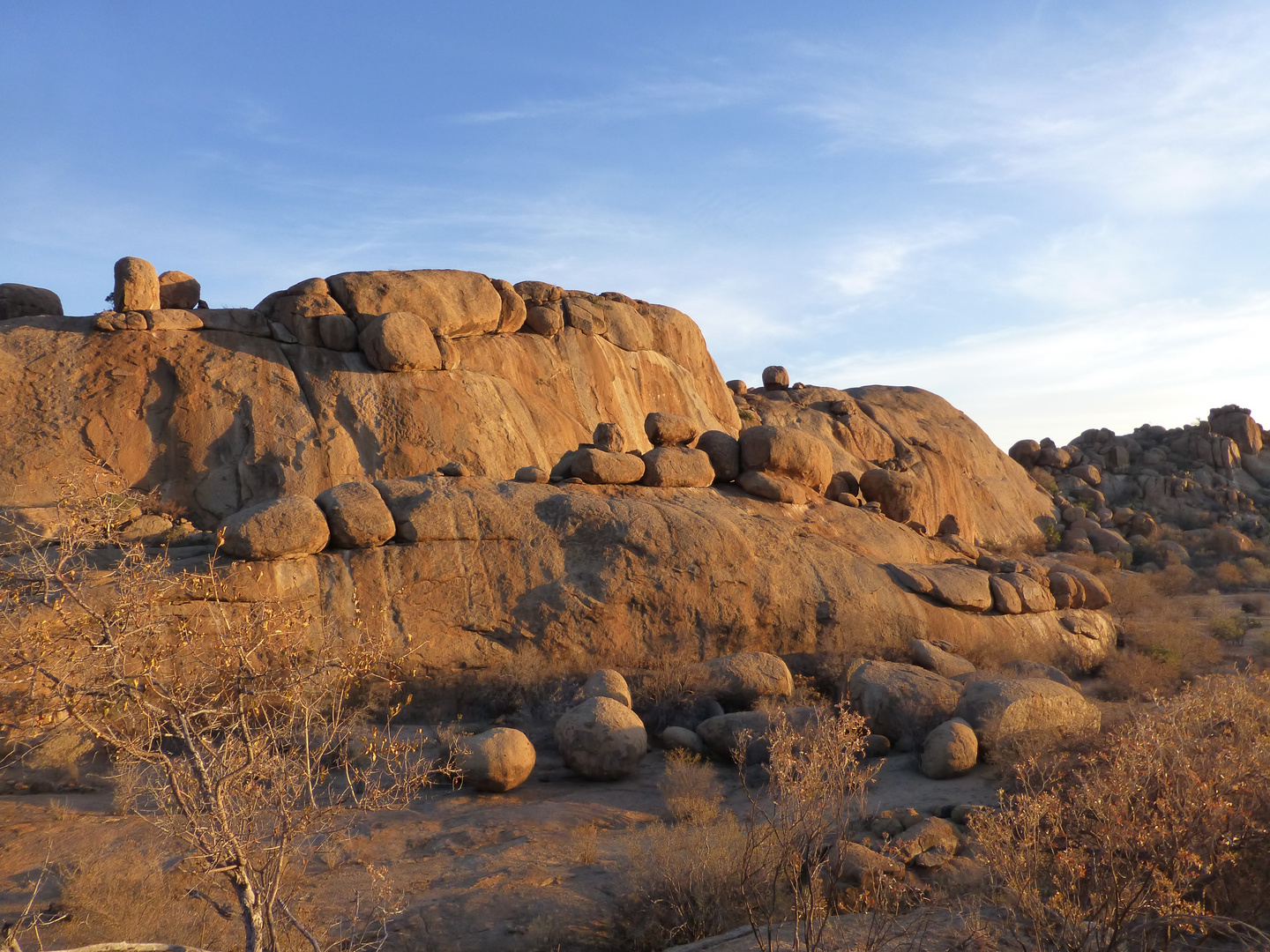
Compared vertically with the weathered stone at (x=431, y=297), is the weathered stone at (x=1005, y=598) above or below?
below

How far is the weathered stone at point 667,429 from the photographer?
685 inches

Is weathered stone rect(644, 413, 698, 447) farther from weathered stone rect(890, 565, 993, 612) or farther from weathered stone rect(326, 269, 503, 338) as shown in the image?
weathered stone rect(326, 269, 503, 338)

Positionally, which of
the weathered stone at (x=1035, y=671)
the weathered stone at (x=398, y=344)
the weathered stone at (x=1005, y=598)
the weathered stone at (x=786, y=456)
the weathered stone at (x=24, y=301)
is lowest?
the weathered stone at (x=1035, y=671)

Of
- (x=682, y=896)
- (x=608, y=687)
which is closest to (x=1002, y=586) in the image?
(x=608, y=687)

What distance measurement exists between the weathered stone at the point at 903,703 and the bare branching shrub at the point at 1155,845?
4.76 m

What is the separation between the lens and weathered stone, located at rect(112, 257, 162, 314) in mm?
18266

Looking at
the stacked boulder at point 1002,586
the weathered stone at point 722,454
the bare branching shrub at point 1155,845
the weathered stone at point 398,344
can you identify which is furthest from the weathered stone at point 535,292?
the bare branching shrub at point 1155,845

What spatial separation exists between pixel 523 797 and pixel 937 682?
551 centimetres

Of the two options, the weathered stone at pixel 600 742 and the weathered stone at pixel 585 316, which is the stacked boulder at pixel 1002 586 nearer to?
the weathered stone at pixel 600 742

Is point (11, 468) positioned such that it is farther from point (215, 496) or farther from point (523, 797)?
point (523, 797)

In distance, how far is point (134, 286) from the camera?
18.4 metres

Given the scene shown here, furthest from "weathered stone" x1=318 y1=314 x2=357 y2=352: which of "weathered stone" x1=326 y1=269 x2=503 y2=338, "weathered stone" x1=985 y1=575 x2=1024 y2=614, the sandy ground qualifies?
"weathered stone" x1=985 y1=575 x2=1024 y2=614

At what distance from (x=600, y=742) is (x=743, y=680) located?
111 inches

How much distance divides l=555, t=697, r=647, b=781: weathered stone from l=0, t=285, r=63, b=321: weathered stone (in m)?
15.9
